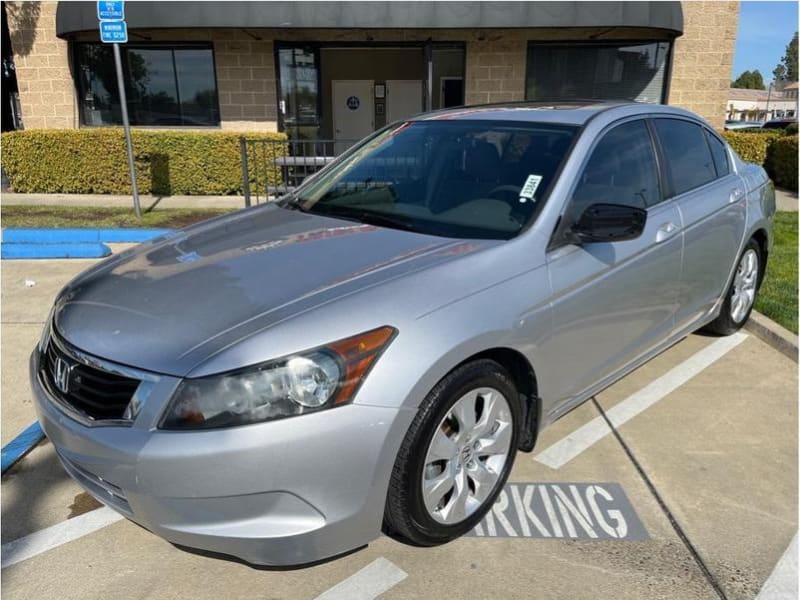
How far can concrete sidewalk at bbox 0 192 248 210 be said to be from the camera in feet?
35.0

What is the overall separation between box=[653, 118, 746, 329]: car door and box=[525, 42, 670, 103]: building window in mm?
8895

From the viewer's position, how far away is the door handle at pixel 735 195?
419 centimetres

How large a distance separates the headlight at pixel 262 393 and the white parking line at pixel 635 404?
1609 mm

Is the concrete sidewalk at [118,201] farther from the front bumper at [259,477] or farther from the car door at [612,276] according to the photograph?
the front bumper at [259,477]

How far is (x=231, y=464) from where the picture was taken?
1.98 metres

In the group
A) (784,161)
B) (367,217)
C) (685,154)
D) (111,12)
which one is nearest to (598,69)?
(784,161)

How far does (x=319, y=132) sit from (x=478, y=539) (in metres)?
12.5

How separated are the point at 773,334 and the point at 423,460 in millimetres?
3690

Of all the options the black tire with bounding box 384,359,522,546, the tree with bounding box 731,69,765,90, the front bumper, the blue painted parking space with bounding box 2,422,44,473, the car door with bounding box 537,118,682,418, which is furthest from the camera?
the tree with bounding box 731,69,765,90

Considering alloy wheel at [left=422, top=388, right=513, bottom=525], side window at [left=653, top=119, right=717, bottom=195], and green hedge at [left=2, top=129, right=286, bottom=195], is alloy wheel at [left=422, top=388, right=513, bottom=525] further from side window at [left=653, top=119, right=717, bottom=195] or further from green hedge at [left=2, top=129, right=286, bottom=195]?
green hedge at [left=2, top=129, right=286, bottom=195]

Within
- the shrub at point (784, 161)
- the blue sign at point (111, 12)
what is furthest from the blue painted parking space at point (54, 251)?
the shrub at point (784, 161)

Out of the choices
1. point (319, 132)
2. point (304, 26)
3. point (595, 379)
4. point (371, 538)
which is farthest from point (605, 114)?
point (319, 132)

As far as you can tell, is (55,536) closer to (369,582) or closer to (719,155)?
(369,582)

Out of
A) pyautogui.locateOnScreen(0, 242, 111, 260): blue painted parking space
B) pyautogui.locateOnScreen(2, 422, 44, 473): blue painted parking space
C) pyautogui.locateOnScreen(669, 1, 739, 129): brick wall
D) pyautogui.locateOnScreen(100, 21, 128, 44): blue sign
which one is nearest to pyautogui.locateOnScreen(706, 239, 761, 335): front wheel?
pyautogui.locateOnScreen(2, 422, 44, 473): blue painted parking space
